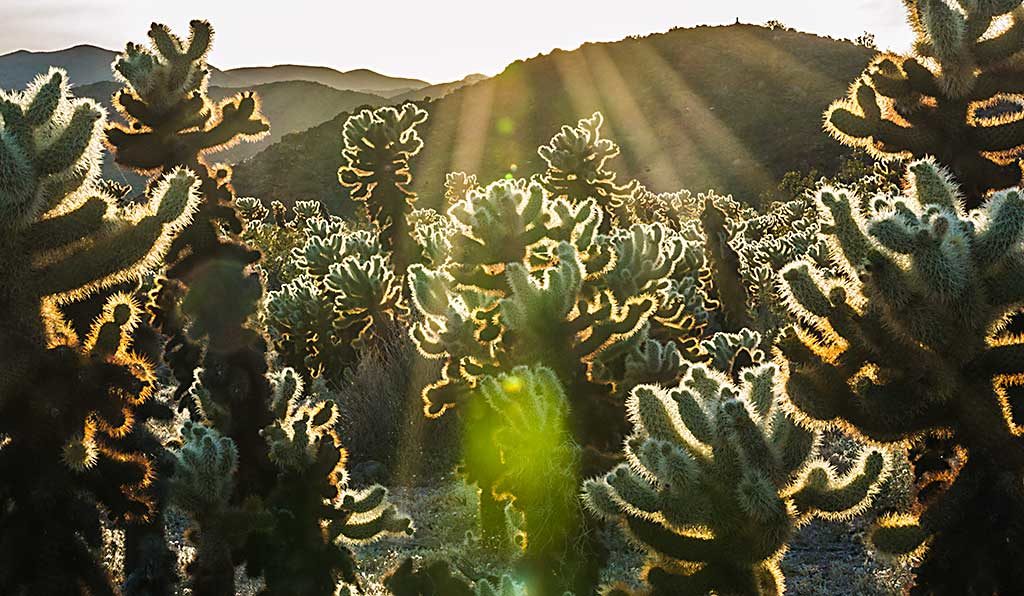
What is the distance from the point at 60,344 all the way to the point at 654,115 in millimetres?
60265

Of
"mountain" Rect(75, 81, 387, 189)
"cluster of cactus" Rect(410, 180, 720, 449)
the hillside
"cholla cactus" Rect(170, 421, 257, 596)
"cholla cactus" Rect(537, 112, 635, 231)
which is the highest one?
"mountain" Rect(75, 81, 387, 189)

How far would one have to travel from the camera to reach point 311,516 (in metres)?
4.48

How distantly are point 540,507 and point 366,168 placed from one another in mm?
9388

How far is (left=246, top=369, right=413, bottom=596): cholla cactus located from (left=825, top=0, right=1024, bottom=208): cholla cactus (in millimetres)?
3519

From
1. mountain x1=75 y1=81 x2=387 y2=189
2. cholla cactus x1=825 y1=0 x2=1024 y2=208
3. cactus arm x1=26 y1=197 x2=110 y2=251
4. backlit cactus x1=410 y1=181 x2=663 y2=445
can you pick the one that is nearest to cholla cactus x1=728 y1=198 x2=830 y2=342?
backlit cactus x1=410 y1=181 x2=663 y2=445

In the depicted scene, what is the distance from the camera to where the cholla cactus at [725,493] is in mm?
3049

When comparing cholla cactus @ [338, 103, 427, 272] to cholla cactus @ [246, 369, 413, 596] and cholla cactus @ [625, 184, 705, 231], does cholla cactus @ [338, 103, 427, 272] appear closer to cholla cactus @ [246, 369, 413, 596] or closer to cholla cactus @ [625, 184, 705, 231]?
cholla cactus @ [625, 184, 705, 231]

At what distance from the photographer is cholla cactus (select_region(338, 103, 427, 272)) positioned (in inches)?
536

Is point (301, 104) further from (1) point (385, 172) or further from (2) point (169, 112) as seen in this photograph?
(2) point (169, 112)

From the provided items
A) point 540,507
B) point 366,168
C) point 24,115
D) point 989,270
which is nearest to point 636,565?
point 540,507

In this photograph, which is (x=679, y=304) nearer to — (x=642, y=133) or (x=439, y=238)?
(x=439, y=238)

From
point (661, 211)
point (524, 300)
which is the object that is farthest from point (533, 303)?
point (661, 211)

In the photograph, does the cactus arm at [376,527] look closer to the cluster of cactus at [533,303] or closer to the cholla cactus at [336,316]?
the cluster of cactus at [533,303]

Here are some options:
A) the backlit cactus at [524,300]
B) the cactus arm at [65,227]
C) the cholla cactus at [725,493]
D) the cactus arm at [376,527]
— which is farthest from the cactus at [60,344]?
the backlit cactus at [524,300]
